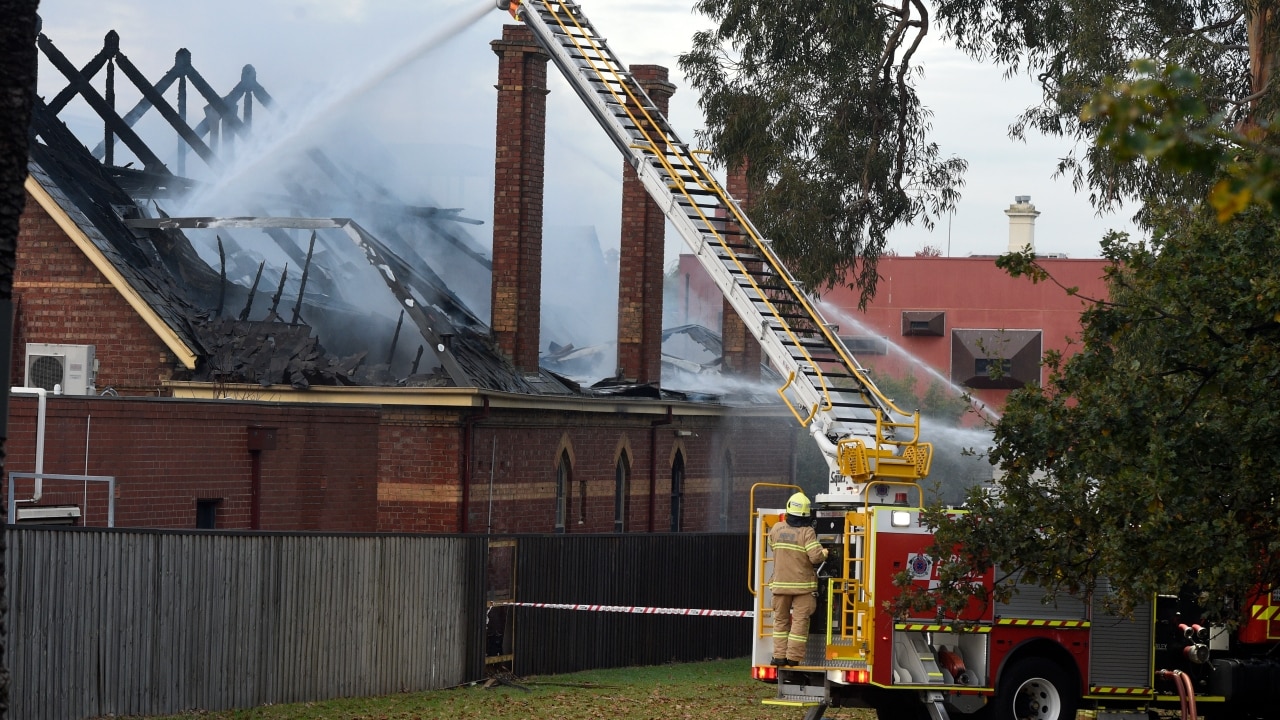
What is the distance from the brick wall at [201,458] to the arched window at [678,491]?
838 cm

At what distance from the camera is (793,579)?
45.3ft

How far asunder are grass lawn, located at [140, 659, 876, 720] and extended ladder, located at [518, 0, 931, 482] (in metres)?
2.84

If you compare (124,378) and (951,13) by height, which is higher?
(951,13)

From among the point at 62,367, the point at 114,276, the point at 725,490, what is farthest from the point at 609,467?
the point at 62,367

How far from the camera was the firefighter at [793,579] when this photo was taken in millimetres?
13727

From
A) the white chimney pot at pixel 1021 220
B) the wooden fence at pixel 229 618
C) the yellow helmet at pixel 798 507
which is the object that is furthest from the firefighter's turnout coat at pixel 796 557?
the white chimney pot at pixel 1021 220

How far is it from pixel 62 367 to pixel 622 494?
399 inches

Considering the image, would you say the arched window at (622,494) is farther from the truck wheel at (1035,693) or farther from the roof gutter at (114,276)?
the truck wheel at (1035,693)

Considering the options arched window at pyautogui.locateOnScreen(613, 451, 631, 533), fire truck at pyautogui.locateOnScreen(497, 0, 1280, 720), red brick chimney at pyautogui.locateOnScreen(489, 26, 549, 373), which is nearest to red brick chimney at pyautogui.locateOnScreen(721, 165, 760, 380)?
arched window at pyautogui.locateOnScreen(613, 451, 631, 533)

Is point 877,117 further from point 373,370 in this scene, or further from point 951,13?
point 373,370

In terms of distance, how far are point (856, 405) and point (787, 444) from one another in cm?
1836

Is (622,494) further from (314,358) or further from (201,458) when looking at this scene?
(201,458)

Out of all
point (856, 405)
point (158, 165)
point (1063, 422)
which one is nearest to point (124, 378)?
point (158, 165)

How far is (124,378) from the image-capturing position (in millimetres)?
23906
